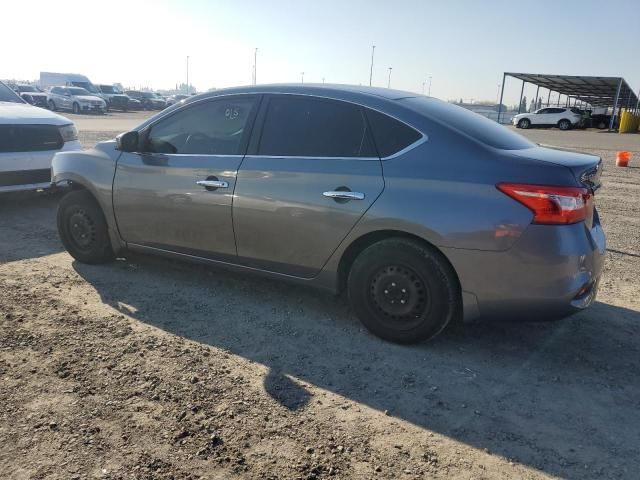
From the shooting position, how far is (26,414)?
108 inches

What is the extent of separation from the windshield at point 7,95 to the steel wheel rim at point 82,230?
4.53 m

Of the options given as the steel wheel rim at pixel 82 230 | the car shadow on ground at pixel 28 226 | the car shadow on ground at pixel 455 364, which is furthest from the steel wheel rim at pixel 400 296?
the car shadow on ground at pixel 28 226

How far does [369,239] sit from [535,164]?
1.16 metres

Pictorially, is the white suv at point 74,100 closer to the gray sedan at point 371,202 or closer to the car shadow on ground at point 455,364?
the gray sedan at point 371,202

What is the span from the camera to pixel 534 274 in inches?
124

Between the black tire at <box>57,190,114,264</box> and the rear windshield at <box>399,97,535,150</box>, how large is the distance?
3023 mm

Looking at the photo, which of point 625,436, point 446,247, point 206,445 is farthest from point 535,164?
point 206,445

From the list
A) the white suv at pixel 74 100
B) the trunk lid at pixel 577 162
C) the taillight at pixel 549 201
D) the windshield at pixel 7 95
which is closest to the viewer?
the taillight at pixel 549 201

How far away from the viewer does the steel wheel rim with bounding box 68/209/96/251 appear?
16.3 feet

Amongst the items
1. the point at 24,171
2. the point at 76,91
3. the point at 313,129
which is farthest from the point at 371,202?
the point at 76,91

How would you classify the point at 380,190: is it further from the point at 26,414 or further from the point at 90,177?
the point at 90,177

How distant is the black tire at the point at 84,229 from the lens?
4.94 meters

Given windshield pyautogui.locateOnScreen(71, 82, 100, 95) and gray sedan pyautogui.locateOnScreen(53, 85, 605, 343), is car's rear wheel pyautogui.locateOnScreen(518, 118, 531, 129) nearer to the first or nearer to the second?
windshield pyautogui.locateOnScreen(71, 82, 100, 95)

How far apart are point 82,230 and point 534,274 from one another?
400 cm
